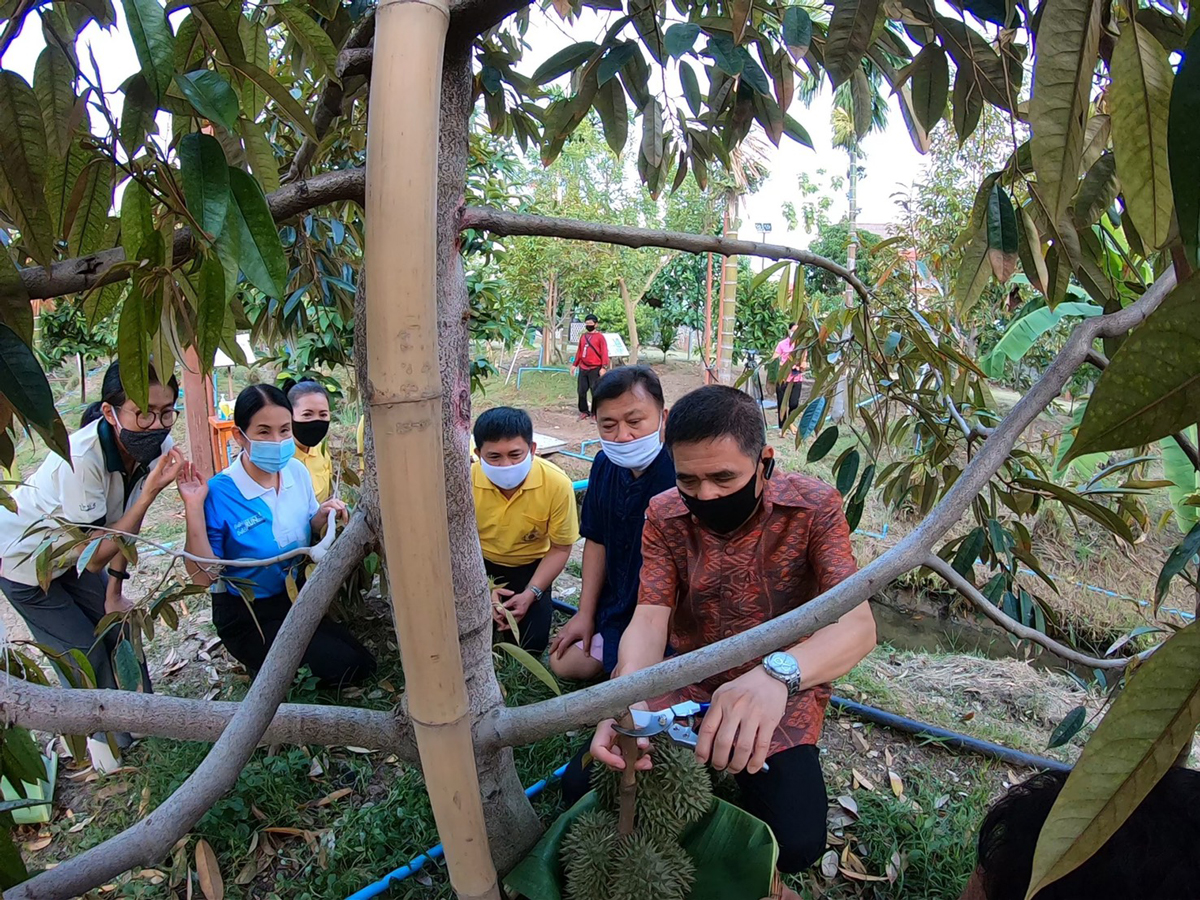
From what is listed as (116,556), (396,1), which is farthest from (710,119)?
(116,556)

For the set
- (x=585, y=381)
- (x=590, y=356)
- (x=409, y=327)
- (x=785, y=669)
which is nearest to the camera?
(x=409, y=327)

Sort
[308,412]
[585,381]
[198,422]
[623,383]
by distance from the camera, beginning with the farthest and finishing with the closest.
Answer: [585,381], [198,422], [308,412], [623,383]

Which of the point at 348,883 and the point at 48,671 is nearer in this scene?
the point at 348,883

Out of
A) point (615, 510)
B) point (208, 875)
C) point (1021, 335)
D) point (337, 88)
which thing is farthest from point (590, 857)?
point (1021, 335)

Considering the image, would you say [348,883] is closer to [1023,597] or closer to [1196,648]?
[1023,597]

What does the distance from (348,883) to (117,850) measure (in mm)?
1056

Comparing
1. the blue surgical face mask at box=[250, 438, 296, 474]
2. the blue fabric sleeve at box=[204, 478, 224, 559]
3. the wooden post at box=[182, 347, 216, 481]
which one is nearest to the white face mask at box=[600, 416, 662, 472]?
the blue surgical face mask at box=[250, 438, 296, 474]

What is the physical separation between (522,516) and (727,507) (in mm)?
1237

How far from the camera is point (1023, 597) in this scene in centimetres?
167

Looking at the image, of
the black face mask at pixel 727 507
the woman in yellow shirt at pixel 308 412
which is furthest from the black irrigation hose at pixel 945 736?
the woman in yellow shirt at pixel 308 412

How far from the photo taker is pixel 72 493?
78.8 inches

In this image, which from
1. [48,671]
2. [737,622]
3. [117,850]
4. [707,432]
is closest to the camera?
[117,850]

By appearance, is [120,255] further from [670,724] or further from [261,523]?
[261,523]

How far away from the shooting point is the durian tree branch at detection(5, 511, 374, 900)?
2.33ft
